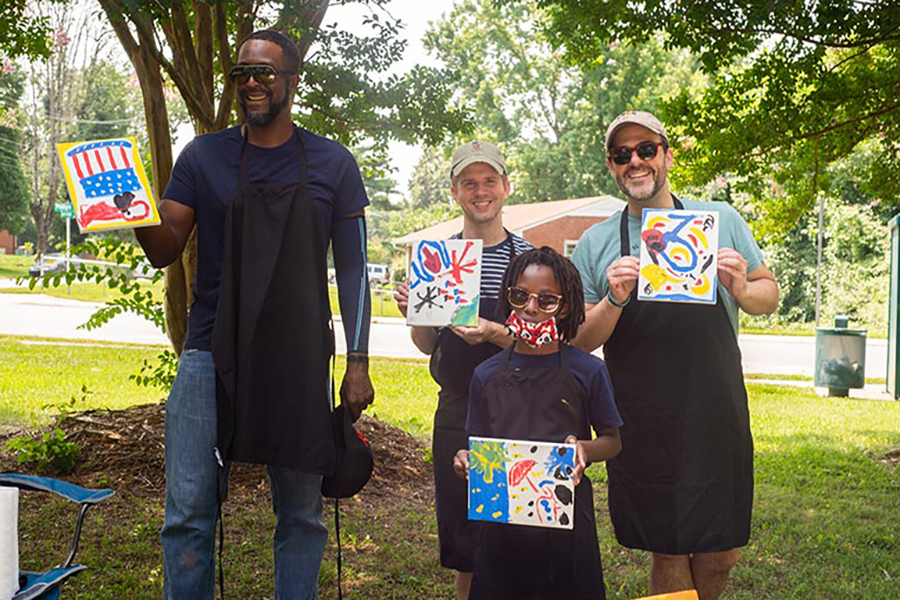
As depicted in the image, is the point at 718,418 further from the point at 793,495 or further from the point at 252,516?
the point at 793,495

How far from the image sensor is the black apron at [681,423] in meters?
3.01

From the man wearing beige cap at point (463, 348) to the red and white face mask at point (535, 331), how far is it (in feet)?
1.27

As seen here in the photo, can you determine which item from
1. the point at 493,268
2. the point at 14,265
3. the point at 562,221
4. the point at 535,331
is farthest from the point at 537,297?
the point at 14,265

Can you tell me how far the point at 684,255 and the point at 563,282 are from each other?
36 cm

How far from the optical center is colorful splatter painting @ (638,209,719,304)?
2826 mm

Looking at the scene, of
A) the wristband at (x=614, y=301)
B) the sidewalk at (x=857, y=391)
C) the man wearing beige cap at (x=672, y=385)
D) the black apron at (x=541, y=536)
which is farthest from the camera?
Answer: the sidewalk at (x=857, y=391)

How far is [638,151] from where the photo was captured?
3004 mm

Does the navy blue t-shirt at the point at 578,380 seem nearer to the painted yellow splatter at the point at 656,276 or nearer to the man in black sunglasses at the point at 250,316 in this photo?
the painted yellow splatter at the point at 656,276

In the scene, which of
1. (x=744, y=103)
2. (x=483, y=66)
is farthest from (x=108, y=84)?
(x=744, y=103)

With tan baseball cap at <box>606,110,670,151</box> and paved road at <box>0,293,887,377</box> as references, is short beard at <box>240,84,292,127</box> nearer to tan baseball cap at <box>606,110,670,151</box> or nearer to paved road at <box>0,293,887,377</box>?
tan baseball cap at <box>606,110,670,151</box>

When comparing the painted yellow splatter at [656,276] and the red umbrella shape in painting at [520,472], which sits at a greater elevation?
the painted yellow splatter at [656,276]

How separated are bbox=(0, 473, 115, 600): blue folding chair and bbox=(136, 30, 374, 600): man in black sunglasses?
231 millimetres

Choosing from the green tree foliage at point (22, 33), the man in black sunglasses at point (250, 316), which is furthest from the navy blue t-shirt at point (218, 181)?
the green tree foliage at point (22, 33)

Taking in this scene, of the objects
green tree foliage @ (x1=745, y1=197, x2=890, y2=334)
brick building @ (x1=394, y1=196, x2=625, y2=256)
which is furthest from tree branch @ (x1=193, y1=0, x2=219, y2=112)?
green tree foliage @ (x1=745, y1=197, x2=890, y2=334)
